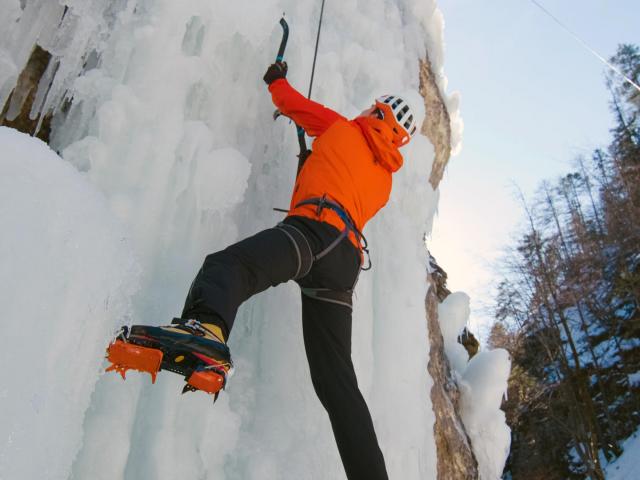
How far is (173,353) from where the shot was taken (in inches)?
49.3

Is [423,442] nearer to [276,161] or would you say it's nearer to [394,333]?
[394,333]

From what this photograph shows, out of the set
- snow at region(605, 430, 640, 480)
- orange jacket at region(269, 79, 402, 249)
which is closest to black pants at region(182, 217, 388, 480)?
orange jacket at region(269, 79, 402, 249)

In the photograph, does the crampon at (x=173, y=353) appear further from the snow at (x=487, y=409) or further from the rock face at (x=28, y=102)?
the snow at (x=487, y=409)

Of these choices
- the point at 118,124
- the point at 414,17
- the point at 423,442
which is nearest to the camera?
the point at 118,124

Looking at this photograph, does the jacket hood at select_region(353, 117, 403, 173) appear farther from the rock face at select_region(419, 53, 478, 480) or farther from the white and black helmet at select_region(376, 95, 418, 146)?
the rock face at select_region(419, 53, 478, 480)

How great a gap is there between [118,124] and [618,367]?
14981mm

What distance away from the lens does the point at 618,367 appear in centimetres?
1340

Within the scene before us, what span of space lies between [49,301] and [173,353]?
327mm

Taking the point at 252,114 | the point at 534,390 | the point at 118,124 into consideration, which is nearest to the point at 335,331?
the point at 118,124

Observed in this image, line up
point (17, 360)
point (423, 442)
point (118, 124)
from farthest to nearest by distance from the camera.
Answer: point (423, 442)
point (118, 124)
point (17, 360)

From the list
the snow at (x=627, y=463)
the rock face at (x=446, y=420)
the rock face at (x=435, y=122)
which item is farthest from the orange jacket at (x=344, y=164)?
the snow at (x=627, y=463)

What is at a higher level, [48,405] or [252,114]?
[252,114]

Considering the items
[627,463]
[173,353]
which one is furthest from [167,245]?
[627,463]

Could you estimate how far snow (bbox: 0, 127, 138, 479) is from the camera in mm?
939
